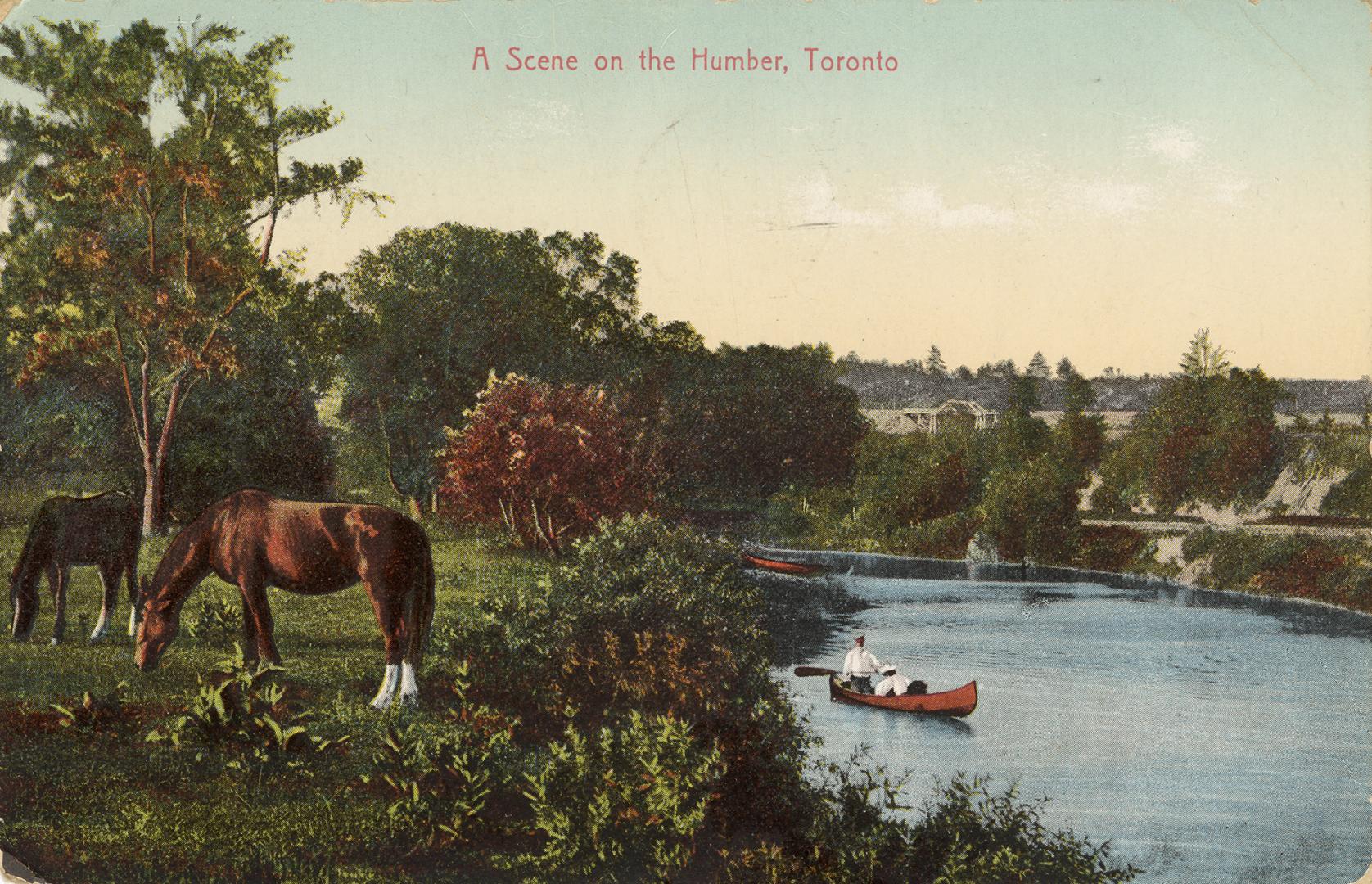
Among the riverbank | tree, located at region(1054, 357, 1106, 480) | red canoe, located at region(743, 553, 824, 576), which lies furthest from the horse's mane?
tree, located at region(1054, 357, 1106, 480)

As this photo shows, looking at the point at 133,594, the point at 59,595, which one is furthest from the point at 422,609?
the point at 59,595

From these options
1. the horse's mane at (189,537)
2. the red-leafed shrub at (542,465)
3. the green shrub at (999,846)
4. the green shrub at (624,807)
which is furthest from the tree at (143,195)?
the green shrub at (999,846)

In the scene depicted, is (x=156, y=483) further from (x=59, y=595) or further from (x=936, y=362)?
(x=936, y=362)

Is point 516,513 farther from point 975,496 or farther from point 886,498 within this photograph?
point 975,496

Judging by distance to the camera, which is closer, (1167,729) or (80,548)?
(1167,729)

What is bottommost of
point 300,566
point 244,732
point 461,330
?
point 244,732

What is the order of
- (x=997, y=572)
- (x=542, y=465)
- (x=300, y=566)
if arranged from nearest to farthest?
(x=300, y=566)
(x=542, y=465)
(x=997, y=572)

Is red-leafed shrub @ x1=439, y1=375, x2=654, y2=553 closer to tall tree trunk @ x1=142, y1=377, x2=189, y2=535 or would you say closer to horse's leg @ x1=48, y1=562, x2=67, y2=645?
tall tree trunk @ x1=142, y1=377, x2=189, y2=535
